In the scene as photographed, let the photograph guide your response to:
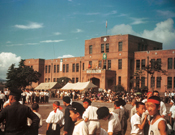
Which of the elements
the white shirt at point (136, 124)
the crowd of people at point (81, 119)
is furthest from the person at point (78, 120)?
the white shirt at point (136, 124)

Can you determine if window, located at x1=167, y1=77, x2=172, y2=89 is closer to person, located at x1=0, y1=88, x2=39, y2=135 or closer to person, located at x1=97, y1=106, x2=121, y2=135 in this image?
person, located at x1=97, y1=106, x2=121, y2=135

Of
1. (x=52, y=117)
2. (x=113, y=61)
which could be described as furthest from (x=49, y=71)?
(x=52, y=117)

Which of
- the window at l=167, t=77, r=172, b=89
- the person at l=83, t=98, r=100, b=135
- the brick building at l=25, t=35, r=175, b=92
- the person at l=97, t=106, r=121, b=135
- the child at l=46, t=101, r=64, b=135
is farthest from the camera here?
the brick building at l=25, t=35, r=175, b=92

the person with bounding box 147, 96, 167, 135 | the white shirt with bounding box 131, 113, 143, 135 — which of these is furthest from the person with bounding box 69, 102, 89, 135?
the white shirt with bounding box 131, 113, 143, 135

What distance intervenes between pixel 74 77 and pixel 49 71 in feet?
34.0

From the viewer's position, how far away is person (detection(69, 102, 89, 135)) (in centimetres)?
425

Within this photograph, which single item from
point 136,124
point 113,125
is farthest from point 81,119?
point 136,124

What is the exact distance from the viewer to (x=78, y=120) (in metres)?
4.62

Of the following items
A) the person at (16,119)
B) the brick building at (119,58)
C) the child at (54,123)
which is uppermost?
the brick building at (119,58)

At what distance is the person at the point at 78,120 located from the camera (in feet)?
13.9

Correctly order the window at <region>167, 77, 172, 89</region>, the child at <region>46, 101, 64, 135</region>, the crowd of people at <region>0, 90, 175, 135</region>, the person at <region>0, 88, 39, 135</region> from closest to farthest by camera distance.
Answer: the crowd of people at <region>0, 90, 175, 135</region> → the person at <region>0, 88, 39, 135</region> → the child at <region>46, 101, 64, 135</region> → the window at <region>167, 77, 172, 89</region>

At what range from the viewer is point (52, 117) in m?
6.60

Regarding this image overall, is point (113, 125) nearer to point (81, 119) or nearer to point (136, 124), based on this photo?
point (81, 119)

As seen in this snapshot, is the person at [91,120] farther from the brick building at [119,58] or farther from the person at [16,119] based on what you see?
the brick building at [119,58]
